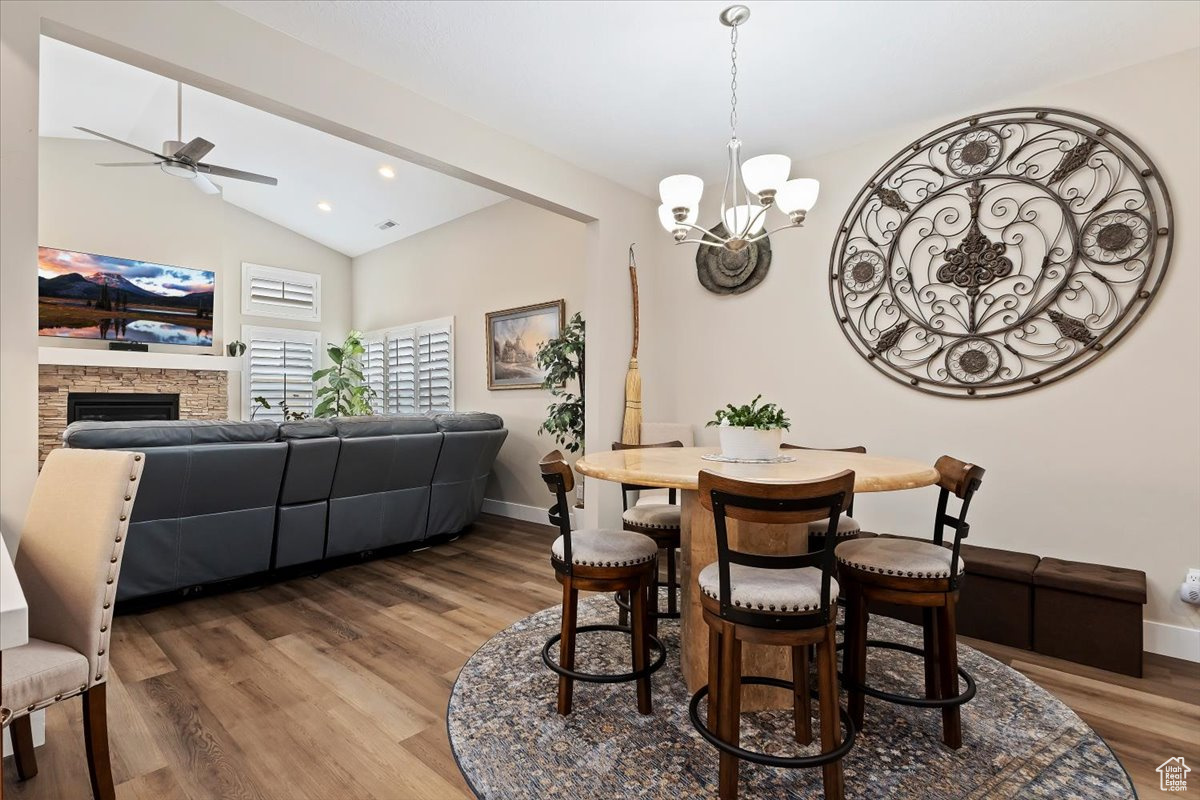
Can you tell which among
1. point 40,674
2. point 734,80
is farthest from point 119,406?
point 734,80

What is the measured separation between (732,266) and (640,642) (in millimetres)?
2873

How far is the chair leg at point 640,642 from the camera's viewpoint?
2086 mm

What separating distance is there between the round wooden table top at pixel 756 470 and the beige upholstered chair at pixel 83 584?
1360 mm

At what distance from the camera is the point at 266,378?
7.43m

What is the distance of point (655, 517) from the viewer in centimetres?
270

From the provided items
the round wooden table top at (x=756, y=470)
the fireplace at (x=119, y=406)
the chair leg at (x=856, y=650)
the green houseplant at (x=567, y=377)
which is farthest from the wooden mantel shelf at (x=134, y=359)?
the chair leg at (x=856, y=650)

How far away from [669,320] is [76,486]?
366cm

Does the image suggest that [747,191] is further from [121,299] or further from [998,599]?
[121,299]

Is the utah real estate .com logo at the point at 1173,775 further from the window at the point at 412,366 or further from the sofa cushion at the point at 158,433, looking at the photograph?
the window at the point at 412,366

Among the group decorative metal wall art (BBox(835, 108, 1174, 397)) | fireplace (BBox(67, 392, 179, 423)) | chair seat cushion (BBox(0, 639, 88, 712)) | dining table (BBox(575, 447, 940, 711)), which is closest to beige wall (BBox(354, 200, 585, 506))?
decorative metal wall art (BBox(835, 108, 1174, 397))

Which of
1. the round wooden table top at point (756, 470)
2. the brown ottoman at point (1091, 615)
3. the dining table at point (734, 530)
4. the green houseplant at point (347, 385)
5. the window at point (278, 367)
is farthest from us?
the window at point (278, 367)

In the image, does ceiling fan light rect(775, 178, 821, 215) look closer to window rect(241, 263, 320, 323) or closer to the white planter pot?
the white planter pot

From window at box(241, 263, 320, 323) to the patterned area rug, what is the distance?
262 inches

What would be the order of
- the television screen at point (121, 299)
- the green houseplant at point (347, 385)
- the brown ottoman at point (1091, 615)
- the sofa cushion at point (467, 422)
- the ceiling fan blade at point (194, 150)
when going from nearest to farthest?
the brown ottoman at point (1091, 615) → the sofa cushion at point (467, 422) → the ceiling fan blade at point (194, 150) → the television screen at point (121, 299) → the green houseplant at point (347, 385)
